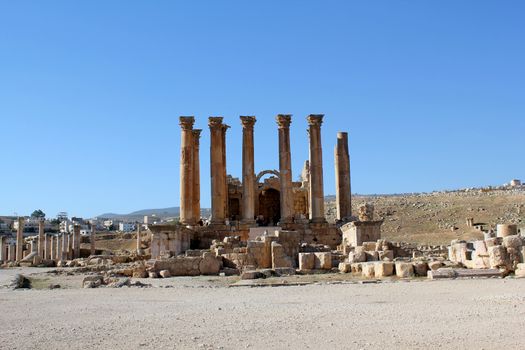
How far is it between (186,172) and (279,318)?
24.6 metres

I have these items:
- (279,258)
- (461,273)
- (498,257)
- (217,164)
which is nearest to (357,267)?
(279,258)

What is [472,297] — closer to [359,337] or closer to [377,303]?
[377,303]

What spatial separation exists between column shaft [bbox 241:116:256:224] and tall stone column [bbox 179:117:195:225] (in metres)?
2.78

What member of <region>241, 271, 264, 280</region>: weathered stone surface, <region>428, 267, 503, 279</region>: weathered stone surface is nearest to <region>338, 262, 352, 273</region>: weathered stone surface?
<region>241, 271, 264, 280</region>: weathered stone surface

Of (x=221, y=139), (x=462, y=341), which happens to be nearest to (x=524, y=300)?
(x=462, y=341)

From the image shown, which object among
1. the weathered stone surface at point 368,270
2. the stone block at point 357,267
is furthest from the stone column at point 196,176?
the weathered stone surface at point 368,270

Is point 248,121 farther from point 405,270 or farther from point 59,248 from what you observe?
point 59,248

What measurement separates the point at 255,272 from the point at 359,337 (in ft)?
38.5

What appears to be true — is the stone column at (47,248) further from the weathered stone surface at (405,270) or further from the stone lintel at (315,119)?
the weathered stone surface at (405,270)

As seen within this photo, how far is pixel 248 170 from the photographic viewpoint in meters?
35.7

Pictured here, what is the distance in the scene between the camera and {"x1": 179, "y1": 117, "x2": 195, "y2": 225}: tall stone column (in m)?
35.2

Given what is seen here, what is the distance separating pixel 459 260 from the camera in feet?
72.0

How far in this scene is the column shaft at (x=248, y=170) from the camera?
35.3 meters

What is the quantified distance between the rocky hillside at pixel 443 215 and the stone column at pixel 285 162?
642 inches
